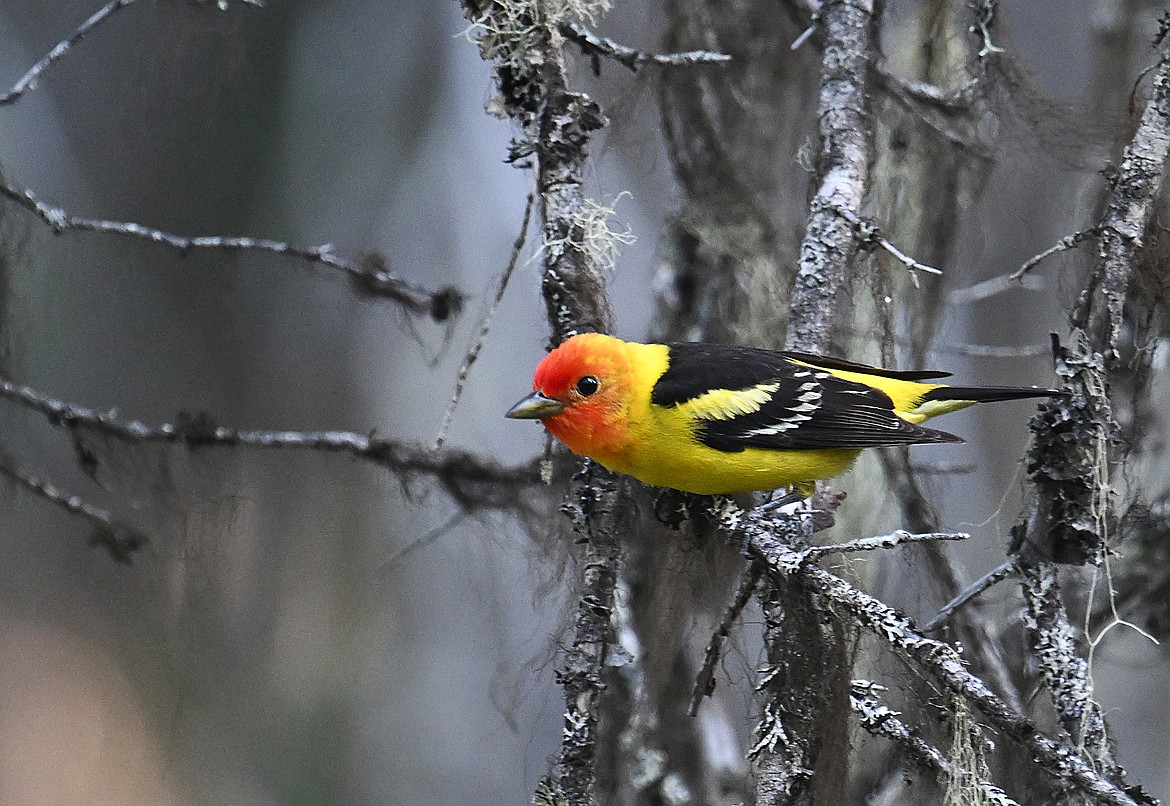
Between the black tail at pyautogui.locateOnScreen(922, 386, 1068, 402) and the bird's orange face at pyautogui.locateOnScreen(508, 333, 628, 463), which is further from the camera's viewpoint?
the black tail at pyautogui.locateOnScreen(922, 386, 1068, 402)

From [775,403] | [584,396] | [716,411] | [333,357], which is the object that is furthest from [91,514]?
[333,357]

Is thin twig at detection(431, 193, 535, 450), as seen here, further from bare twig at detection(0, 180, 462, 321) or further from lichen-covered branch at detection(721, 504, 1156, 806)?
lichen-covered branch at detection(721, 504, 1156, 806)

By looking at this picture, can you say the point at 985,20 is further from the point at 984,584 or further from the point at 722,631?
the point at 722,631

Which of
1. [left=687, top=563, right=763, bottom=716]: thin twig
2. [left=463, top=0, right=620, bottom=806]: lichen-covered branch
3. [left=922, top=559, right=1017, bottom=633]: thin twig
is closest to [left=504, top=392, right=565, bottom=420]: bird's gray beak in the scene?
[left=463, top=0, right=620, bottom=806]: lichen-covered branch

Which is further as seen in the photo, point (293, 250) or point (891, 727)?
point (293, 250)

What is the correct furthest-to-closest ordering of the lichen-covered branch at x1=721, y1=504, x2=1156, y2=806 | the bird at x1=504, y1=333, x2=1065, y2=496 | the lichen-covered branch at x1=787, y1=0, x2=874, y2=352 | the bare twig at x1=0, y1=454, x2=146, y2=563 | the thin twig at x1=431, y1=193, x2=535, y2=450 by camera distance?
1. the lichen-covered branch at x1=787, y1=0, x2=874, y2=352
2. the bare twig at x1=0, y1=454, x2=146, y2=563
3. the bird at x1=504, y1=333, x2=1065, y2=496
4. the thin twig at x1=431, y1=193, x2=535, y2=450
5. the lichen-covered branch at x1=721, y1=504, x2=1156, y2=806

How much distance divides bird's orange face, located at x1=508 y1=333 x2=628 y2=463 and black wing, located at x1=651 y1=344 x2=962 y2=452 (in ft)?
0.77

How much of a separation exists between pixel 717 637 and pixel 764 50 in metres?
3.11

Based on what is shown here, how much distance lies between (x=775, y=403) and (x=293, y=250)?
1.77 metres

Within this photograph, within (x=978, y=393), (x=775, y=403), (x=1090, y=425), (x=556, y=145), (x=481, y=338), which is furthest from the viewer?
(x=978, y=393)

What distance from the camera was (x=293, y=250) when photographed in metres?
3.62

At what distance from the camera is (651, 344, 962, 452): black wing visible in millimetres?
3727

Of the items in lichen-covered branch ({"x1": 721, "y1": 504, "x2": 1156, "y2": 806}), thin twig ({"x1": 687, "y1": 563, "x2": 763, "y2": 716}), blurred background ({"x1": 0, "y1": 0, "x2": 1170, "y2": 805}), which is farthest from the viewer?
blurred background ({"x1": 0, "y1": 0, "x2": 1170, "y2": 805})

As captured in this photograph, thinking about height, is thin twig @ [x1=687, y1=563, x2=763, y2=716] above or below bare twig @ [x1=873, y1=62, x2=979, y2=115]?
below
